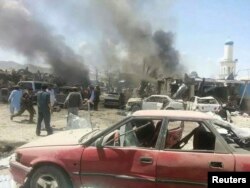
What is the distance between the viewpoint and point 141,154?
4.68 m

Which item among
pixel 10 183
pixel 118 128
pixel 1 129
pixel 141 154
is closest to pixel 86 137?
pixel 118 128

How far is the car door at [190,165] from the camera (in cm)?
445

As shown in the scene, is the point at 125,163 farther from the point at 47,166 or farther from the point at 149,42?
the point at 149,42

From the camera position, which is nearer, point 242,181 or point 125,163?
point 242,181

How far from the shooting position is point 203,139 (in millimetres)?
4938

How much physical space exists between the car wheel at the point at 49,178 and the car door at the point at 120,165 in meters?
0.26

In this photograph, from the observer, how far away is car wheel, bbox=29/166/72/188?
194 inches

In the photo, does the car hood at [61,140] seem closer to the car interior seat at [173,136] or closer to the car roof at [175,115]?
the car roof at [175,115]

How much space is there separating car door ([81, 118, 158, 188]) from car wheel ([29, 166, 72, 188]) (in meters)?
0.26

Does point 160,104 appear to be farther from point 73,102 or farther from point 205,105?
point 73,102

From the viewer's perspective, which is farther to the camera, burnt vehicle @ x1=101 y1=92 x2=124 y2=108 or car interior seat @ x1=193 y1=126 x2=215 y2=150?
burnt vehicle @ x1=101 y1=92 x2=124 y2=108

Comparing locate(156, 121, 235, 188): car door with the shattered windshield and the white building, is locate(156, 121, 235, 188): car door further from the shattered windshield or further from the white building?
the white building

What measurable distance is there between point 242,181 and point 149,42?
45.4 meters

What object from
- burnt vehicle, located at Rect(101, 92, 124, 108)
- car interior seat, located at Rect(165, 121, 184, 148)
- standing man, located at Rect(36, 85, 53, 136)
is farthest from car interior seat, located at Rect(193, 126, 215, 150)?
burnt vehicle, located at Rect(101, 92, 124, 108)
